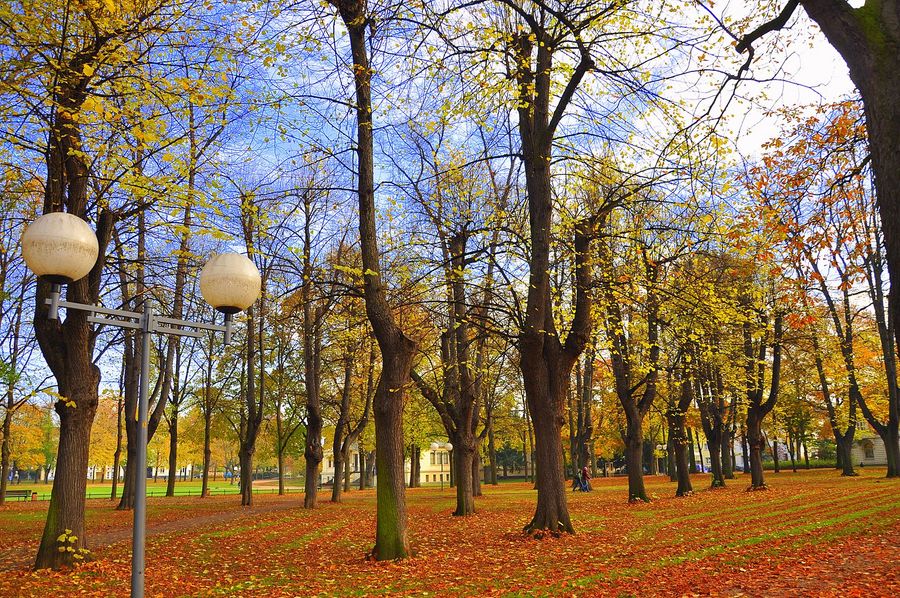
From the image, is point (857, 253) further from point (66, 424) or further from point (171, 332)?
point (66, 424)

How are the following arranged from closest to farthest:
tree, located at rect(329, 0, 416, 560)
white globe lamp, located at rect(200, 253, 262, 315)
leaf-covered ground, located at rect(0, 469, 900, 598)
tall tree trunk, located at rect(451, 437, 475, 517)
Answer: white globe lamp, located at rect(200, 253, 262, 315), leaf-covered ground, located at rect(0, 469, 900, 598), tree, located at rect(329, 0, 416, 560), tall tree trunk, located at rect(451, 437, 475, 517)

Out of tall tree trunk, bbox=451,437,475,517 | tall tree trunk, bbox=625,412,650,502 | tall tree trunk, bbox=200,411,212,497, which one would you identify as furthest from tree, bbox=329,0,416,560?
tall tree trunk, bbox=200,411,212,497

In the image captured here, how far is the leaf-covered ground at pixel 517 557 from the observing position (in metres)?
7.50

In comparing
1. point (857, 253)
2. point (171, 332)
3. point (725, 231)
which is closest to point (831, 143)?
point (857, 253)

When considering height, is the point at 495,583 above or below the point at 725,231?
below

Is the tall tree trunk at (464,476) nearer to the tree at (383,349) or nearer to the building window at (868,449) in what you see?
the tree at (383,349)

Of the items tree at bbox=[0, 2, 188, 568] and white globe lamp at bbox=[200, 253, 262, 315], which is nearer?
white globe lamp at bbox=[200, 253, 262, 315]

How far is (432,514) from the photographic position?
19094 mm

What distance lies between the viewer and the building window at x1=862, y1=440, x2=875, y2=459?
52438 mm

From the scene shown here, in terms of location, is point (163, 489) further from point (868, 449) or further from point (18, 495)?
point (868, 449)

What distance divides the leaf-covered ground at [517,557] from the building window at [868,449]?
142 feet

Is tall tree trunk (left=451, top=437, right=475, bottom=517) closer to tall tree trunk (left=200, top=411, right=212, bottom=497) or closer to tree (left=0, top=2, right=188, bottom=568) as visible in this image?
tree (left=0, top=2, right=188, bottom=568)

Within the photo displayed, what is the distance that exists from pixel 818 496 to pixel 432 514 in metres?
12.2

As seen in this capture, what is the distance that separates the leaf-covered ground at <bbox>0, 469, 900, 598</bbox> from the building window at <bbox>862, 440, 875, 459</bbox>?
4337 cm
